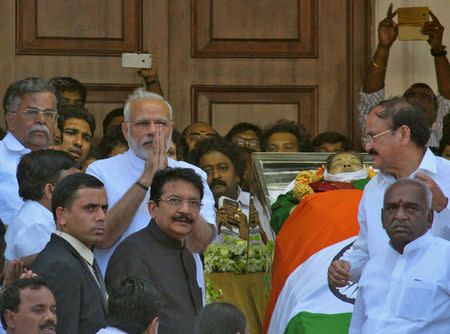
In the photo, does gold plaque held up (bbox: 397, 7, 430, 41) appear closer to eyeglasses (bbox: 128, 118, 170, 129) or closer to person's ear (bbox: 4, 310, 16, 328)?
eyeglasses (bbox: 128, 118, 170, 129)

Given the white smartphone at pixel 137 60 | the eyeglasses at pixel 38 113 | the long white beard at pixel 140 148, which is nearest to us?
the long white beard at pixel 140 148

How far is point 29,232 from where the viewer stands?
4.73 m

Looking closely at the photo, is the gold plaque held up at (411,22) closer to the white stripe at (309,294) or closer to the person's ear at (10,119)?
the white stripe at (309,294)

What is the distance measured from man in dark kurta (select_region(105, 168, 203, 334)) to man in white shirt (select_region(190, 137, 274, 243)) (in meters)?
2.45

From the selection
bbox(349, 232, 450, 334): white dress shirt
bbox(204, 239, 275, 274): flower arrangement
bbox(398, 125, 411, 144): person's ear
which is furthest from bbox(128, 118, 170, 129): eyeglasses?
bbox(204, 239, 275, 274): flower arrangement

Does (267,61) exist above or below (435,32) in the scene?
below

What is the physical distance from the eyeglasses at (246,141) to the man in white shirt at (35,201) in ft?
10.7

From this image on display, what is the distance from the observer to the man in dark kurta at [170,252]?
4.52 m

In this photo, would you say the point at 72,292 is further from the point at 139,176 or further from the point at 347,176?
the point at 347,176

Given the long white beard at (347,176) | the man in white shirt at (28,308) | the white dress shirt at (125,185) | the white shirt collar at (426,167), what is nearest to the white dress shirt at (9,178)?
the white dress shirt at (125,185)

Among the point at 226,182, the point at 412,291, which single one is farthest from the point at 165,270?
the point at 226,182

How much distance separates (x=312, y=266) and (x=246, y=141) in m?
2.32

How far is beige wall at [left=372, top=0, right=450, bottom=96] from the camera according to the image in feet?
28.9

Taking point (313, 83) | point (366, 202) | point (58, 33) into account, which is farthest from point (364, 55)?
point (366, 202)
